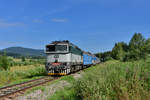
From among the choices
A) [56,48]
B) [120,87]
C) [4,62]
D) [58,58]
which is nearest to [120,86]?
[120,87]

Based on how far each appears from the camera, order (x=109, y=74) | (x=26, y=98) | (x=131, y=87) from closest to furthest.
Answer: (x=131, y=87)
(x=109, y=74)
(x=26, y=98)

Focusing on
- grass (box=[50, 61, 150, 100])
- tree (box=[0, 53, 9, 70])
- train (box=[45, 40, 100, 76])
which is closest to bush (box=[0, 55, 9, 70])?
tree (box=[0, 53, 9, 70])

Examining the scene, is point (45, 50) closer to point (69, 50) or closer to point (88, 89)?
point (69, 50)

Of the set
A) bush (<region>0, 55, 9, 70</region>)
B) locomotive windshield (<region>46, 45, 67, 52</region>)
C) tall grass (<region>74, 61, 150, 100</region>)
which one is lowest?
tall grass (<region>74, 61, 150, 100</region>)

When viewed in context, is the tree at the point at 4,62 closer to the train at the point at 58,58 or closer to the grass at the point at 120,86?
the train at the point at 58,58

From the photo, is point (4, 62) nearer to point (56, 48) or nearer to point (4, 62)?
point (4, 62)

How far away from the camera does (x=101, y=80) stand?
530 cm

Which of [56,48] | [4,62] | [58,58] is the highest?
[56,48]

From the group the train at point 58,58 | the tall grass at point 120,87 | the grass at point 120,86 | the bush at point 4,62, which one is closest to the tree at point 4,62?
the bush at point 4,62

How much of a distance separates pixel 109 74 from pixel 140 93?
4.52 feet

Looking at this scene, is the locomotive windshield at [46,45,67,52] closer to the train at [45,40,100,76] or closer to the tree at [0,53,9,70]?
the train at [45,40,100,76]

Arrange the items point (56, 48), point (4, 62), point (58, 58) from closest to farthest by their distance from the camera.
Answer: point (58, 58) < point (56, 48) < point (4, 62)

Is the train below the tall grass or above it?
above

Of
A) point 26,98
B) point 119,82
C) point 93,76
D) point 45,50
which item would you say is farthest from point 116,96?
point 45,50
